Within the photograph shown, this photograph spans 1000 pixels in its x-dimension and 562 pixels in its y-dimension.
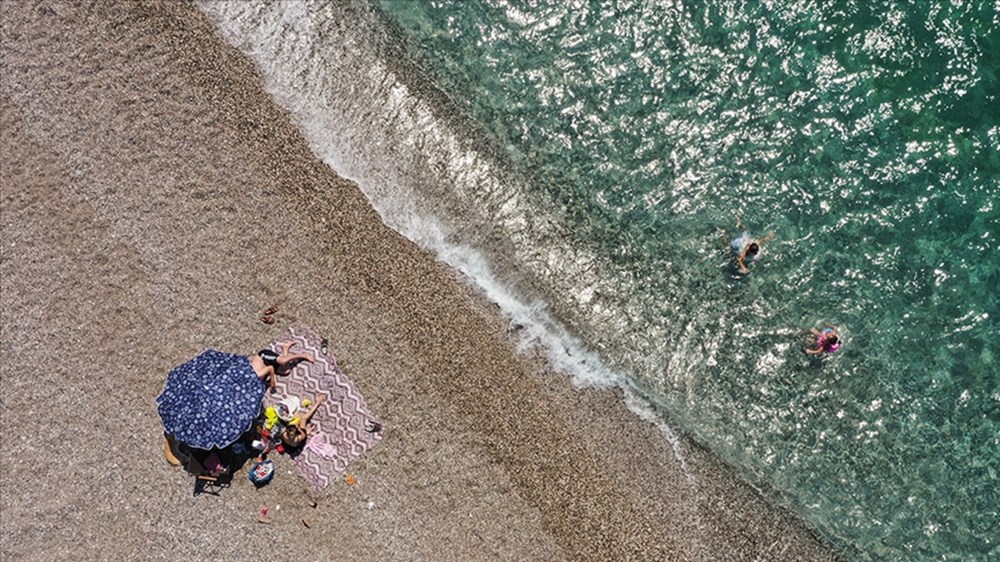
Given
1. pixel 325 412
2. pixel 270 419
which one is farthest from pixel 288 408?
pixel 325 412

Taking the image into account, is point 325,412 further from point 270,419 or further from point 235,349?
point 235,349

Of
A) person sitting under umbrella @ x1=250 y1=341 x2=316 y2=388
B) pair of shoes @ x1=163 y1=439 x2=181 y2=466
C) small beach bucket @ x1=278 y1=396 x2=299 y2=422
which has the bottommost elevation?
pair of shoes @ x1=163 y1=439 x2=181 y2=466

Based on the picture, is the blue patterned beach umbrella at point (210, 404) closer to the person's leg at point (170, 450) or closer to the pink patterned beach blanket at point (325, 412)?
the pink patterned beach blanket at point (325, 412)

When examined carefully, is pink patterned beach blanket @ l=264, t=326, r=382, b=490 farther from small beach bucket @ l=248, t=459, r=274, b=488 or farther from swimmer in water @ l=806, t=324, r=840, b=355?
swimmer in water @ l=806, t=324, r=840, b=355

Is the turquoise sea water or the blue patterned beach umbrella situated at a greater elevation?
the turquoise sea water

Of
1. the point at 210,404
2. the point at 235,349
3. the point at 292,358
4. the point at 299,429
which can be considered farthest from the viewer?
the point at 235,349

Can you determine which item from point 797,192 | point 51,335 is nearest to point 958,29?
point 797,192

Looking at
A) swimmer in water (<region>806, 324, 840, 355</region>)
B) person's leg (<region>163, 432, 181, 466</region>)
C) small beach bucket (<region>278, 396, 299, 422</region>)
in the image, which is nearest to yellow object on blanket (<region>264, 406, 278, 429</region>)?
small beach bucket (<region>278, 396, 299, 422</region>)

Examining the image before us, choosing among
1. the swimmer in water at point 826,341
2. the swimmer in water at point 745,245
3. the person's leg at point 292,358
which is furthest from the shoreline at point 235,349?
the swimmer in water at point 745,245
